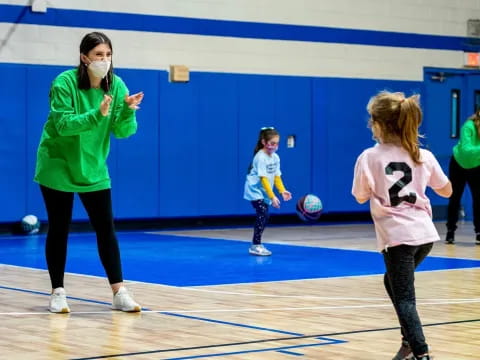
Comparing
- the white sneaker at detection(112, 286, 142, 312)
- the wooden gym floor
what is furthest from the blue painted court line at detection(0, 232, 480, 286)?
the white sneaker at detection(112, 286, 142, 312)

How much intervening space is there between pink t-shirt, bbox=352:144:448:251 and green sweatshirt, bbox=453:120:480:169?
304 inches

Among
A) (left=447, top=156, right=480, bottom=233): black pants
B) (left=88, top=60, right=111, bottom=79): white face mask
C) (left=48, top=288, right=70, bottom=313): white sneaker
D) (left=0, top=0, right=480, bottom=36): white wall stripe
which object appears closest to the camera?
(left=88, top=60, right=111, bottom=79): white face mask

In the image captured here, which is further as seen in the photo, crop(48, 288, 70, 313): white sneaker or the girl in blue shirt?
the girl in blue shirt

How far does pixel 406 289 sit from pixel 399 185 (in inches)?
20.2

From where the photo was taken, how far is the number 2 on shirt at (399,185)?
537cm

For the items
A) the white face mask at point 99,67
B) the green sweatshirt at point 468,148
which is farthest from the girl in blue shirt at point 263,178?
the white face mask at point 99,67

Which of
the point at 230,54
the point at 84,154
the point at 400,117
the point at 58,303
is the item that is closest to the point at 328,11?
the point at 230,54

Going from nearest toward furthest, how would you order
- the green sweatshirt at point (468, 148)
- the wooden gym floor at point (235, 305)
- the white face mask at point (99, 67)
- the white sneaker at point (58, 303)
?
the wooden gym floor at point (235, 305) < the white face mask at point (99, 67) < the white sneaker at point (58, 303) < the green sweatshirt at point (468, 148)

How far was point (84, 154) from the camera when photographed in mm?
7191

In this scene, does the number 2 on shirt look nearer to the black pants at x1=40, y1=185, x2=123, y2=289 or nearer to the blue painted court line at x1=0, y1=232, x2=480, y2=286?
the black pants at x1=40, y1=185, x2=123, y2=289

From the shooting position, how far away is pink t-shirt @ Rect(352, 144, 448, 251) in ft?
17.5

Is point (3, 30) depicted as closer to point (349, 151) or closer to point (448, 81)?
point (349, 151)

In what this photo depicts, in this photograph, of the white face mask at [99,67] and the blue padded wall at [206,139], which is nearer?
the white face mask at [99,67]

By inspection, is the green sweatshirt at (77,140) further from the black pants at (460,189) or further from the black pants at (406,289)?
the black pants at (460,189)
